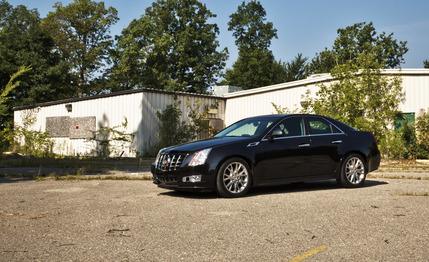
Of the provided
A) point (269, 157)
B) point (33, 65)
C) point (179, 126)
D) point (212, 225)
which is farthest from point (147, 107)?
point (212, 225)

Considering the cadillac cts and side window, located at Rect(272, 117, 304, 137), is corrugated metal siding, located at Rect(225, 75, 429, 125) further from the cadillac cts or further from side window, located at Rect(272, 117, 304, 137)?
side window, located at Rect(272, 117, 304, 137)

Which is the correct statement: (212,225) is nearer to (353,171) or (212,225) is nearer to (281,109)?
(353,171)

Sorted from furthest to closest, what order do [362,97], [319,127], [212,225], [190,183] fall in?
[362,97] → [319,127] → [190,183] → [212,225]

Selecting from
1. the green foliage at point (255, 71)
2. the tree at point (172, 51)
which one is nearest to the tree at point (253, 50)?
the green foliage at point (255, 71)

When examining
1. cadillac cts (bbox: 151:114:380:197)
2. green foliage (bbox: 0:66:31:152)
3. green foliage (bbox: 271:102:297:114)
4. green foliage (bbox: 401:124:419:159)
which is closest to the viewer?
cadillac cts (bbox: 151:114:380:197)

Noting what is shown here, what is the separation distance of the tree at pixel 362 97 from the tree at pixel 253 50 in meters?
34.1

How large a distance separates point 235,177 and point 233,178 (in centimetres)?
5

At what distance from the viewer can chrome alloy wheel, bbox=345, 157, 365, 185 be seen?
400 inches

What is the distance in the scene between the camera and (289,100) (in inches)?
1009

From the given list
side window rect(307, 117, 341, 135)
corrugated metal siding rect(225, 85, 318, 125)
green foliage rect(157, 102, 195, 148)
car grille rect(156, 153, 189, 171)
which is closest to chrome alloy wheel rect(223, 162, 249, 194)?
car grille rect(156, 153, 189, 171)

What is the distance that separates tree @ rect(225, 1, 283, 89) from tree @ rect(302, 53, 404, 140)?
3406 centimetres

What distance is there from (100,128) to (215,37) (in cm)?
2907

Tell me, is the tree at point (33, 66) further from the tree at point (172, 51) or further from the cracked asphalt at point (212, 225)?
the cracked asphalt at point (212, 225)

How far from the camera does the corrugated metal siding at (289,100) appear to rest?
2170 centimetres
